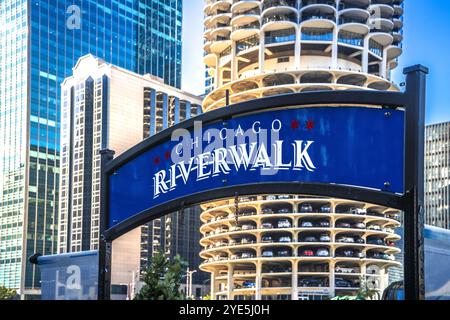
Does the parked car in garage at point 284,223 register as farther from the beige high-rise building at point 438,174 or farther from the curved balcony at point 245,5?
the curved balcony at point 245,5

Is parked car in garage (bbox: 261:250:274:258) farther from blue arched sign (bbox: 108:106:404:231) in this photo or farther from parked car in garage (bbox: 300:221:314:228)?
blue arched sign (bbox: 108:106:404:231)

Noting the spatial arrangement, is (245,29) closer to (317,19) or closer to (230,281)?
(317,19)

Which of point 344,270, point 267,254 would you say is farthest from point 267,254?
point 344,270

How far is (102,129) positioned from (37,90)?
13072 millimetres

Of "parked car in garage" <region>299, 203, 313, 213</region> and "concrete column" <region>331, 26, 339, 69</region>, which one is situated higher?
"concrete column" <region>331, 26, 339, 69</region>

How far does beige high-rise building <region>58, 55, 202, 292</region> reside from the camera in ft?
352

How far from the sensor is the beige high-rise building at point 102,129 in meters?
107

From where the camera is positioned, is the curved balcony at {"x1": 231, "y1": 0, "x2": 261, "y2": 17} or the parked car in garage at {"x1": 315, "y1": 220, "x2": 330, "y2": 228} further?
the curved balcony at {"x1": 231, "y1": 0, "x2": 261, "y2": 17}

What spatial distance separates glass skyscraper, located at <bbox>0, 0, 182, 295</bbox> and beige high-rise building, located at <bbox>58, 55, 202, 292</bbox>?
2333mm

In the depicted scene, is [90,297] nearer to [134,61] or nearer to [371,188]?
[371,188]

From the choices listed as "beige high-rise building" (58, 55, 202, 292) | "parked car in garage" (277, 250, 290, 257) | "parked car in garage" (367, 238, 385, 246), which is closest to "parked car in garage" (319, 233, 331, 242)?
"parked car in garage" (277, 250, 290, 257)

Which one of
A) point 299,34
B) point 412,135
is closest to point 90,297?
point 412,135

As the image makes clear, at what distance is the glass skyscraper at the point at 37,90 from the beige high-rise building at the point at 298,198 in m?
12.6

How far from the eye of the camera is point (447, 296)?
943 cm
